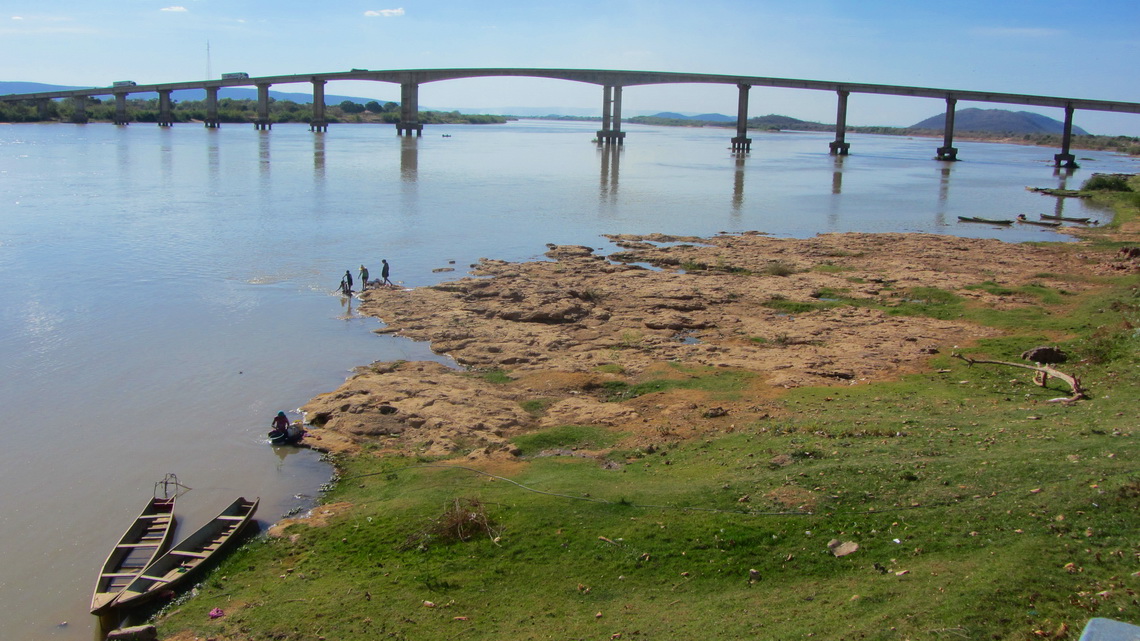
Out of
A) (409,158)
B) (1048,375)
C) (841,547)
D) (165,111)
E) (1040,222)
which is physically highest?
(165,111)

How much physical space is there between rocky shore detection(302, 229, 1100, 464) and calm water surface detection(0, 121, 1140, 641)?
1.83m

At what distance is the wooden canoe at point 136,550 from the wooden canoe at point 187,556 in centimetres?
19

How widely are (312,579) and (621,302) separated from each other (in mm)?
17412

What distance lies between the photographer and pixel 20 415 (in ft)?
57.9

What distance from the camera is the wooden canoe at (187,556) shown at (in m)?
10.5

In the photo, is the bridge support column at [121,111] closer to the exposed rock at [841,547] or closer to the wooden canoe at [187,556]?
the wooden canoe at [187,556]

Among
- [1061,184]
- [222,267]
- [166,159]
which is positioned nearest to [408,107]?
[166,159]

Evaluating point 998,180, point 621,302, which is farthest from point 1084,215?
point 621,302

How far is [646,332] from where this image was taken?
2350 cm

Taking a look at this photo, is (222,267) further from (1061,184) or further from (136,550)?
(1061,184)

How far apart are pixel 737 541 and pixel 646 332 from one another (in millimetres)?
13264

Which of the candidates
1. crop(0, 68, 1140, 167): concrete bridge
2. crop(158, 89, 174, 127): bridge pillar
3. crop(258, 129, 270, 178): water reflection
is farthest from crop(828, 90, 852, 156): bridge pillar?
crop(158, 89, 174, 127): bridge pillar

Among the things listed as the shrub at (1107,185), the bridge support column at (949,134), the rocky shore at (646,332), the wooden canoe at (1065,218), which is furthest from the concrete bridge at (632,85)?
the rocky shore at (646,332)

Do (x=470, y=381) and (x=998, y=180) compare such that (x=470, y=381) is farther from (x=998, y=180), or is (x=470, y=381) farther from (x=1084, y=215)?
(x=998, y=180)
